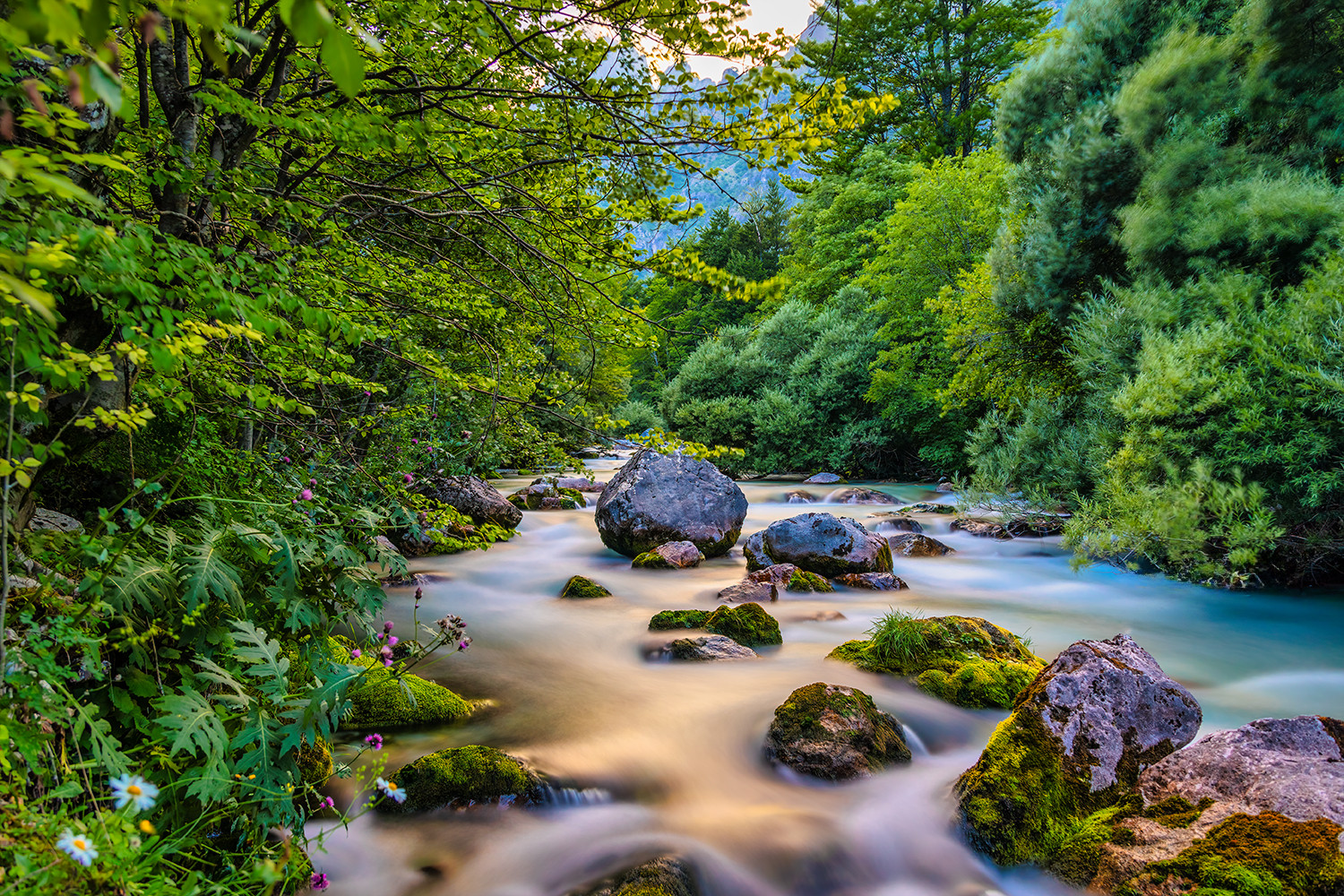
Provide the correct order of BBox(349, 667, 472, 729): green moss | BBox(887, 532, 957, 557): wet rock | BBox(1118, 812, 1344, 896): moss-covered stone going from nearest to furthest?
BBox(1118, 812, 1344, 896): moss-covered stone, BBox(349, 667, 472, 729): green moss, BBox(887, 532, 957, 557): wet rock

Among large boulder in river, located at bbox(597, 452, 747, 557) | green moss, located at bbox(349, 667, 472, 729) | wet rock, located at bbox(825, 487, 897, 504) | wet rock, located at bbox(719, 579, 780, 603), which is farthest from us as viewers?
wet rock, located at bbox(825, 487, 897, 504)

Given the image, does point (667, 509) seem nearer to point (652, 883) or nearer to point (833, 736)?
point (833, 736)

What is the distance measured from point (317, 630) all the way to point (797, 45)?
12.6 ft

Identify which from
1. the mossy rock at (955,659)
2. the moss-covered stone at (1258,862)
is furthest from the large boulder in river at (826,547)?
the moss-covered stone at (1258,862)

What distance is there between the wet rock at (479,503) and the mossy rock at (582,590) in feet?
7.62

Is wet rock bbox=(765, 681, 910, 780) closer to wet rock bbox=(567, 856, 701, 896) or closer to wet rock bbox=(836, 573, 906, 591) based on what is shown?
wet rock bbox=(567, 856, 701, 896)

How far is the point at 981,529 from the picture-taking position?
1238 cm

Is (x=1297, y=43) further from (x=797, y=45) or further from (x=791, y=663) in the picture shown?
(x=791, y=663)

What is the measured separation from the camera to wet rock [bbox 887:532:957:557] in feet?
35.0

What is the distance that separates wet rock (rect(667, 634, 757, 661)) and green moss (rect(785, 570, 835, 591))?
7.31 feet

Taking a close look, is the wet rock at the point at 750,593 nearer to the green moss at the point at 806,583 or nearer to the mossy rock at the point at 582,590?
the green moss at the point at 806,583

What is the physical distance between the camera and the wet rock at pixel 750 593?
25.6 ft

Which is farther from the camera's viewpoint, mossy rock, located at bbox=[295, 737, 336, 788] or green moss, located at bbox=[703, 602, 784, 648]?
green moss, located at bbox=[703, 602, 784, 648]

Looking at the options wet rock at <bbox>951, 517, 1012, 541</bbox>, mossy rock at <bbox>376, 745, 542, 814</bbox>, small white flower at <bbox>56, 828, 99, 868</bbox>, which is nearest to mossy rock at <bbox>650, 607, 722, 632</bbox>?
mossy rock at <bbox>376, 745, 542, 814</bbox>
